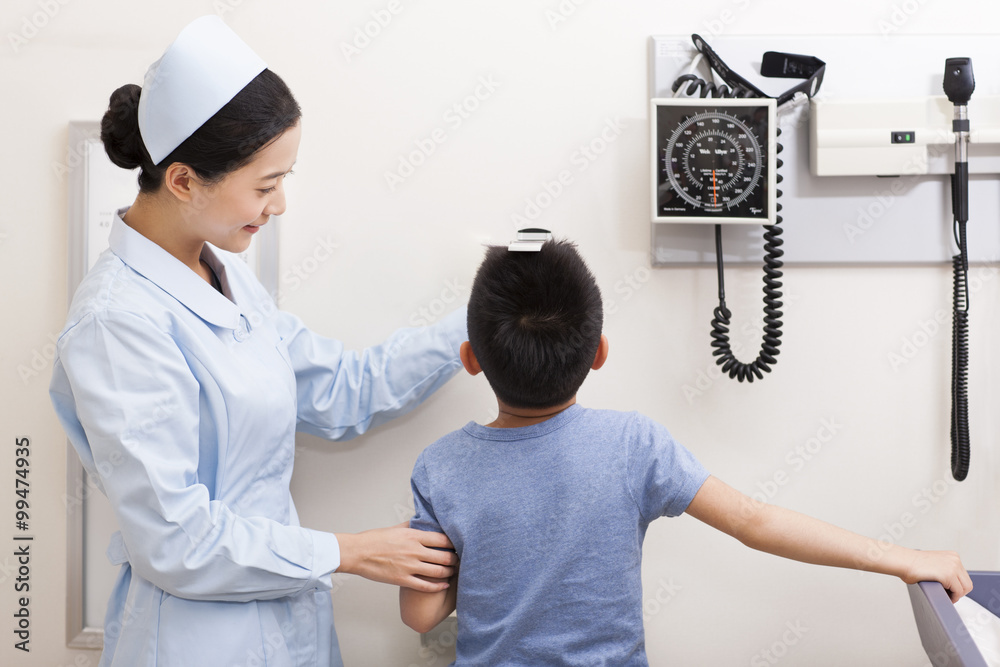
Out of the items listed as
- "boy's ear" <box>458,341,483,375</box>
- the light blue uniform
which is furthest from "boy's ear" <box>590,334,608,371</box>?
the light blue uniform

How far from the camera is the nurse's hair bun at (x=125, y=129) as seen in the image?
94 cm

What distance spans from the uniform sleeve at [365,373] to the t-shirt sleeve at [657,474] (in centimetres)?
40

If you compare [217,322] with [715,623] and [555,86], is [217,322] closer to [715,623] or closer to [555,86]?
[555,86]

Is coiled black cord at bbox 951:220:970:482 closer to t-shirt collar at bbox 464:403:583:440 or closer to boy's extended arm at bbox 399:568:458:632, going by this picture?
t-shirt collar at bbox 464:403:583:440

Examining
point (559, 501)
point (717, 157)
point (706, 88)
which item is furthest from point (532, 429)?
point (706, 88)

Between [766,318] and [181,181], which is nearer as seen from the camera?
[181,181]

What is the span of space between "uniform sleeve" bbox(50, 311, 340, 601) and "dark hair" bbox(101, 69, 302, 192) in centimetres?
21

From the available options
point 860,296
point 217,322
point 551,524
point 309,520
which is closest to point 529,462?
point 551,524

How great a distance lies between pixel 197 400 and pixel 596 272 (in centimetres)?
71

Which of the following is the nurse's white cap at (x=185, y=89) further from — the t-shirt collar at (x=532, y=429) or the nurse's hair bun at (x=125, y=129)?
the t-shirt collar at (x=532, y=429)

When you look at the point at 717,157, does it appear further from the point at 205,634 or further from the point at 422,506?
the point at 205,634

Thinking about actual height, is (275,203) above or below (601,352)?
above

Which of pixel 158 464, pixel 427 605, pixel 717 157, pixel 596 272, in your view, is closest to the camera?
pixel 158 464

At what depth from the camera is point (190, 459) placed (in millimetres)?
898
